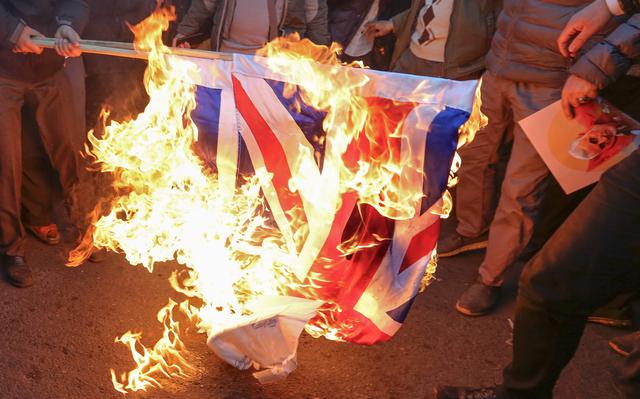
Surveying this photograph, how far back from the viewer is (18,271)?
12.4 ft

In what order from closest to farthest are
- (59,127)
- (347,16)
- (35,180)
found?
(59,127) → (35,180) → (347,16)

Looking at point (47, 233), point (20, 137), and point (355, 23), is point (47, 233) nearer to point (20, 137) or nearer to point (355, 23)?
point (20, 137)

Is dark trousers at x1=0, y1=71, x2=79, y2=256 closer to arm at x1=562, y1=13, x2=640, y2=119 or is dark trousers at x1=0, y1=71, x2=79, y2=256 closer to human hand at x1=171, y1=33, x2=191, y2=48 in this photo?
human hand at x1=171, y1=33, x2=191, y2=48

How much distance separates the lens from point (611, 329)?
3.98 meters

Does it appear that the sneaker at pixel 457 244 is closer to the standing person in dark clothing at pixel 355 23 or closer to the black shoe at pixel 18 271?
the standing person in dark clothing at pixel 355 23

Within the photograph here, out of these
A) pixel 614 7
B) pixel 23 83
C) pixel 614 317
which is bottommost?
pixel 614 317

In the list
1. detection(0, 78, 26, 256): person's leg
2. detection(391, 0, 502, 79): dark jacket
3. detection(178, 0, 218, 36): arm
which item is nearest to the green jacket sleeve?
detection(0, 78, 26, 256): person's leg

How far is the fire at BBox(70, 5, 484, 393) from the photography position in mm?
2896

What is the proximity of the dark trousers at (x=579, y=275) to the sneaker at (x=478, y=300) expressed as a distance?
55.6 inches

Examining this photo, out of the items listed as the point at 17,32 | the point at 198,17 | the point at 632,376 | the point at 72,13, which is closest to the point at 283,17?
the point at 198,17

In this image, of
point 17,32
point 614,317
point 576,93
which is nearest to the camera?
point 576,93

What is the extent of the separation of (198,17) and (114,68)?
110 centimetres

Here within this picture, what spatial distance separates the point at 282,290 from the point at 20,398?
1349 millimetres

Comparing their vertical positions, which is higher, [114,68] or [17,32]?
[17,32]
